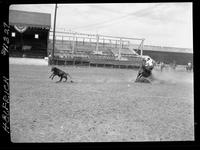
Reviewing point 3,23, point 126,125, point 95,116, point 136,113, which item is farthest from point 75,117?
point 3,23

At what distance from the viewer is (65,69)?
8.26 m

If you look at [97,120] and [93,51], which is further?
[93,51]

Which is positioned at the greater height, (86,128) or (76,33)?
(76,33)

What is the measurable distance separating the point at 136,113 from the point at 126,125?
0.60 m

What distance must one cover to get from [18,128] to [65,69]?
520cm

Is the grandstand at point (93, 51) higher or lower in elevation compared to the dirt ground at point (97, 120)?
higher

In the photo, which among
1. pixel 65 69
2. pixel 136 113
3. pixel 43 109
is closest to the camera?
pixel 43 109

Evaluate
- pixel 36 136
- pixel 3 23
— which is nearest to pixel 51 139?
pixel 36 136

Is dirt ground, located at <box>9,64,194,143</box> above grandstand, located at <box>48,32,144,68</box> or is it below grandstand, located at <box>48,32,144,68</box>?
below

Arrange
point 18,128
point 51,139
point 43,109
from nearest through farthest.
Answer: point 51,139 < point 18,128 < point 43,109
